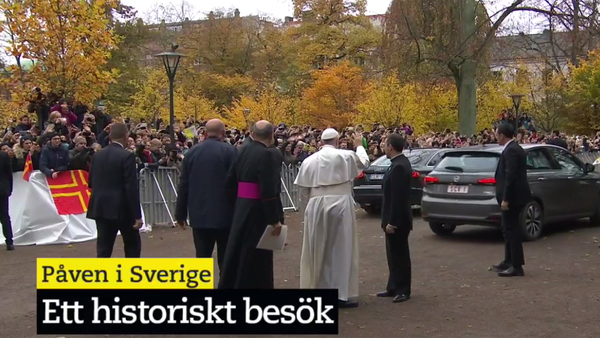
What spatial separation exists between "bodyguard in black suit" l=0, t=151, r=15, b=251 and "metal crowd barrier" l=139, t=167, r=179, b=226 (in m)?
3.53

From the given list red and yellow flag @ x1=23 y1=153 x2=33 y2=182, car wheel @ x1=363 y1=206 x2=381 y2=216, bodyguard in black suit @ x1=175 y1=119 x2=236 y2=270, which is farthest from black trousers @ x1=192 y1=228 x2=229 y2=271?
car wheel @ x1=363 y1=206 x2=381 y2=216

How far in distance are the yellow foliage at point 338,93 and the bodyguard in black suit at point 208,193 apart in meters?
Answer: 41.1

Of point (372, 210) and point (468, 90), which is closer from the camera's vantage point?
point (372, 210)

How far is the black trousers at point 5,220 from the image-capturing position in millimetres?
12805

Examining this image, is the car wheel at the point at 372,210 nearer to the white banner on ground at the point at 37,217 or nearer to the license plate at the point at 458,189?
the license plate at the point at 458,189

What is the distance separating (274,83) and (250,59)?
8.12 m

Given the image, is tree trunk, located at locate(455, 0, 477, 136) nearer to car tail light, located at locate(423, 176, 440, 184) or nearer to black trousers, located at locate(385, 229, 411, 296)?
car tail light, located at locate(423, 176, 440, 184)

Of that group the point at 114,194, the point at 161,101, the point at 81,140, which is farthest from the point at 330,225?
the point at 161,101

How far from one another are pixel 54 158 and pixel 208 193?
7.38m

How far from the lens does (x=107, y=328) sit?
5754mm

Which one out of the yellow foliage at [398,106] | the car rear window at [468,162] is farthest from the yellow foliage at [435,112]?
the car rear window at [468,162]

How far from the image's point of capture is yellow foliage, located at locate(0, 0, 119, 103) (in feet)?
63.0

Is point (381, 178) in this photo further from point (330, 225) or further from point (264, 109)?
point (264, 109)

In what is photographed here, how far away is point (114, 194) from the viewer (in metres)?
8.55
